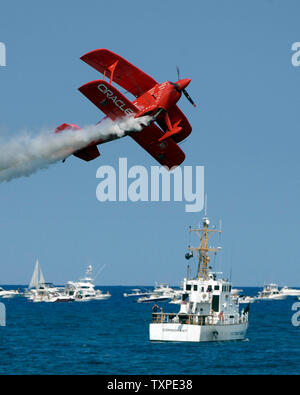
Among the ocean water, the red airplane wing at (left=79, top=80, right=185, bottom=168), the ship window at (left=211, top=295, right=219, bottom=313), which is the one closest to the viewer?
the red airplane wing at (left=79, top=80, right=185, bottom=168)

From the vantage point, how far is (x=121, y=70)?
1715 inches

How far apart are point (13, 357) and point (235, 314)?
21096 mm

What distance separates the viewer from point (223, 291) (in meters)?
70.0

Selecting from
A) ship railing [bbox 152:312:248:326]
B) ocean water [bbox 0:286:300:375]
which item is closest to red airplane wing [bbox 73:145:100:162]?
ocean water [bbox 0:286:300:375]

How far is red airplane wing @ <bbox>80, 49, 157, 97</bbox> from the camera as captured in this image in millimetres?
42906

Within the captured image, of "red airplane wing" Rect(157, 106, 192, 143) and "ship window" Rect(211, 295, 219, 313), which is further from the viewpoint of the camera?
"ship window" Rect(211, 295, 219, 313)

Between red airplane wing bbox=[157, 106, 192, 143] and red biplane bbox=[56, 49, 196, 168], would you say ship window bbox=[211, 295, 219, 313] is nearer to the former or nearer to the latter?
red biplane bbox=[56, 49, 196, 168]

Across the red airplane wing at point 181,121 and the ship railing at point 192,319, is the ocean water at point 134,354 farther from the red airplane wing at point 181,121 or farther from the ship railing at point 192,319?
the red airplane wing at point 181,121

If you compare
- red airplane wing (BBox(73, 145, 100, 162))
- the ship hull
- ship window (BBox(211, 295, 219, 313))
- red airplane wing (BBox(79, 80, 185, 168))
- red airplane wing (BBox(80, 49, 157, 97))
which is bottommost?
the ship hull

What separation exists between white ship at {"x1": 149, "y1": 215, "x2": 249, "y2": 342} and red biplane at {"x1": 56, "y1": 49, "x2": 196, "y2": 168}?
24243 mm

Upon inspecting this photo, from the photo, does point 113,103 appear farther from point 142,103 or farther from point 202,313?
point 202,313

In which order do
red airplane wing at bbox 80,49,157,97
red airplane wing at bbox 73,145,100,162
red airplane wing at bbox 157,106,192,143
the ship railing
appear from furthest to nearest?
the ship railing
red airplane wing at bbox 157,106,192,143
red airplane wing at bbox 80,49,157,97
red airplane wing at bbox 73,145,100,162

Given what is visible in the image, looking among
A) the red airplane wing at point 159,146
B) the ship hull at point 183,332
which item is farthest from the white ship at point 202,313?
the red airplane wing at point 159,146

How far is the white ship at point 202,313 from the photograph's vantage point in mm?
66875
